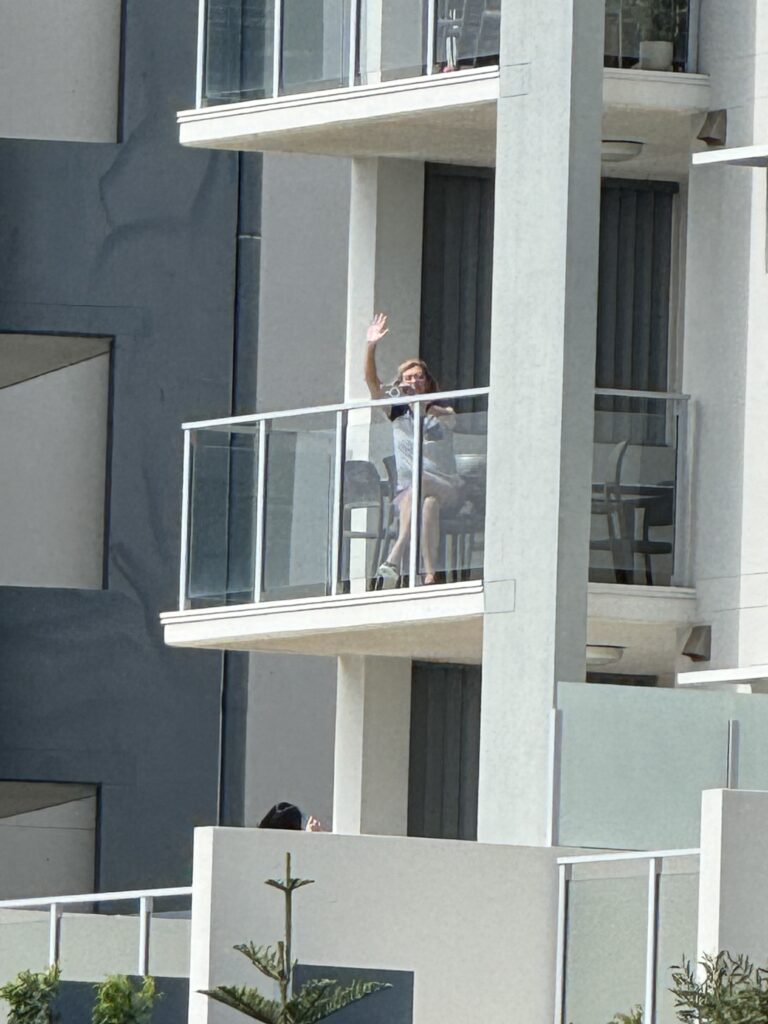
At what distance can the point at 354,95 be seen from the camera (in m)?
19.2

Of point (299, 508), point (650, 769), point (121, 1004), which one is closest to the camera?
point (121, 1004)

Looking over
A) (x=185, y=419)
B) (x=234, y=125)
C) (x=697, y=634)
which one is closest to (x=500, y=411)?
(x=697, y=634)

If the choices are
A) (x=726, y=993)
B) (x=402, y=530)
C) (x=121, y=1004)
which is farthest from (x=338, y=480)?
(x=726, y=993)

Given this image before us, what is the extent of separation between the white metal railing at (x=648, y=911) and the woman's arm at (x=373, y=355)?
4.79 m

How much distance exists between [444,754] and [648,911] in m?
6.33

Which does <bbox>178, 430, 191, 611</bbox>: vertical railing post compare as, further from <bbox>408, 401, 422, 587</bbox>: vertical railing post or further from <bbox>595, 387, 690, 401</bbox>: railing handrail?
<bbox>595, 387, 690, 401</bbox>: railing handrail

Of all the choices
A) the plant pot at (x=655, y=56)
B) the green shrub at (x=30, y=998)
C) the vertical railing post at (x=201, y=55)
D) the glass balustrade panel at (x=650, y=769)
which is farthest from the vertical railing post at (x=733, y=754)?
the vertical railing post at (x=201, y=55)

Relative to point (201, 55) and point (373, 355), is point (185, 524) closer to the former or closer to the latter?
point (373, 355)

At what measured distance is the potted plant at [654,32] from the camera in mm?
18812

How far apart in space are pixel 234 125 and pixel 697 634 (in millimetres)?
4764

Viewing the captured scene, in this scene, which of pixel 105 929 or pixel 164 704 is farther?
pixel 164 704

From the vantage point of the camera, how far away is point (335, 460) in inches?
739

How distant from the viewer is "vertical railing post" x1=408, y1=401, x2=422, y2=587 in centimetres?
1831

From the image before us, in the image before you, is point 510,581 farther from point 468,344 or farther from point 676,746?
point 468,344
